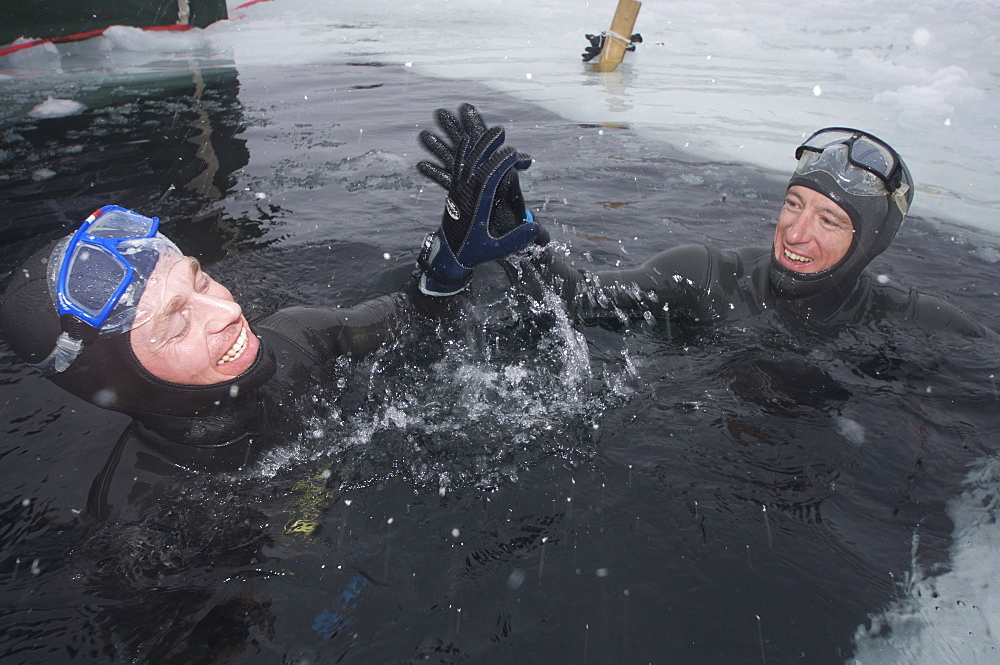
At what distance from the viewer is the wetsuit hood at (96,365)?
2.10m

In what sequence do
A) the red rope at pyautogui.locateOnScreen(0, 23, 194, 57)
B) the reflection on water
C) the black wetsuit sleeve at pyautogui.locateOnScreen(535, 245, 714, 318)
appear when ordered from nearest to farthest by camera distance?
1. the black wetsuit sleeve at pyautogui.locateOnScreen(535, 245, 714, 318)
2. the reflection on water
3. the red rope at pyautogui.locateOnScreen(0, 23, 194, 57)

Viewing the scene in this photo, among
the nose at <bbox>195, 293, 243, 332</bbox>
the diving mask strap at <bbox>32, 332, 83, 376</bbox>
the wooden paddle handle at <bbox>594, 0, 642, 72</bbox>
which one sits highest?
the wooden paddle handle at <bbox>594, 0, 642, 72</bbox>

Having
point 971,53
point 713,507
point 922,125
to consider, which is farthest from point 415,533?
point 971,53

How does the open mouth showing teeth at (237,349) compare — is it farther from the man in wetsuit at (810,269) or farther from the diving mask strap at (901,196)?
the diving mask strap at (901,196)

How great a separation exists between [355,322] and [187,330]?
108cm

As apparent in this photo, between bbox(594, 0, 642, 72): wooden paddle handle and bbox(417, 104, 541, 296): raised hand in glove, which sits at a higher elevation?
bbox(594, 0, 642, 72): wooden paddle handle

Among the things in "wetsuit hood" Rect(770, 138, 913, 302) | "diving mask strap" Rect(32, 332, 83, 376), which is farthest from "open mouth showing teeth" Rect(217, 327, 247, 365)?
"wetsuit hood" Rect(770, 138, 913, 302)

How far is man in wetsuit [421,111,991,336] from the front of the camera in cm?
344

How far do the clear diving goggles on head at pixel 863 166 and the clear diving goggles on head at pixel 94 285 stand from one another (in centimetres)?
342

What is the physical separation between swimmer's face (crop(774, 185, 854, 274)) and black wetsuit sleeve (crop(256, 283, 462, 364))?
193 centimetres

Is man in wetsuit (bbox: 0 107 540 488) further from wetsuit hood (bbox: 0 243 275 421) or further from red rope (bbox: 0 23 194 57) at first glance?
red rope (bbox: 0 23 194 57)

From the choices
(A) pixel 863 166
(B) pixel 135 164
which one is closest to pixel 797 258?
(A) pixel 863 166

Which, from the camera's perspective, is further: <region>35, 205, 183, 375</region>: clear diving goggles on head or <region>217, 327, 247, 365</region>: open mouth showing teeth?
<region>217, 327, 247, 365</region>: open mouth showing teeth

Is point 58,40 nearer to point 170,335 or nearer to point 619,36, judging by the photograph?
point 619,36
